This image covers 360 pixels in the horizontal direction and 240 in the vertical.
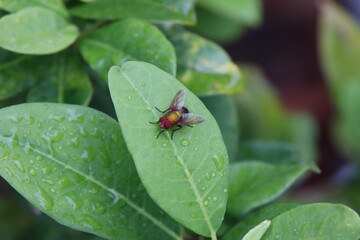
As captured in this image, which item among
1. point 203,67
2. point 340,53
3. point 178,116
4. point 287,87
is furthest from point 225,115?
point 287,87

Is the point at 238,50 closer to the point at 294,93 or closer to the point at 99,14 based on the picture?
the point at 294,93

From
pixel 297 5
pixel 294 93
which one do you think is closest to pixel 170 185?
pixel 294 93

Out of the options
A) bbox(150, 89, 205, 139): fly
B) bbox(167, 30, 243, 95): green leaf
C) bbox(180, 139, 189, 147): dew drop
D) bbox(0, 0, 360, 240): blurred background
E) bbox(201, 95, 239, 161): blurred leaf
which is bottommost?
bbox(0, 0, 360, 240): blurred background

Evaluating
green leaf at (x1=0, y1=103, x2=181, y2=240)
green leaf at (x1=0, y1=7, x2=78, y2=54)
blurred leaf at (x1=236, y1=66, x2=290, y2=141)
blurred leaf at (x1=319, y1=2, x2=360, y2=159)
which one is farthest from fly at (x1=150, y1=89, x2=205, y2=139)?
blurred leaf at (x1=319, y1=2, x2=360, y2=159)

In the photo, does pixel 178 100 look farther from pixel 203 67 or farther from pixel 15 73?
pixel 15 73

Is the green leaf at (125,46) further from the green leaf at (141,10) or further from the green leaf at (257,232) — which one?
the green leaf at (257,232)

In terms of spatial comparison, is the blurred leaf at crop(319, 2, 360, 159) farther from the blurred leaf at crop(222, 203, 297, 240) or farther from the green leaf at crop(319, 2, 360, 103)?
the blurred leaf at crop(222, 203, 297, 240)
